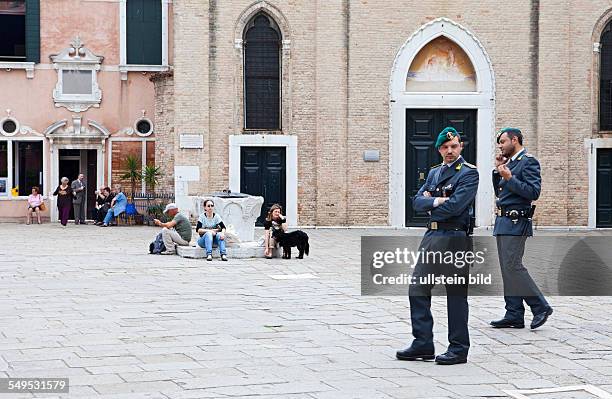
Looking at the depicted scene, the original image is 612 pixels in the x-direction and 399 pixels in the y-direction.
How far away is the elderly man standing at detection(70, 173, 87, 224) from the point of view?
104 feet

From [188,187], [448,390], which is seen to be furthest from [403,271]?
[188,187]

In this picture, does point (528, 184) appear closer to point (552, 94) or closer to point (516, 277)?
point (516, 277)

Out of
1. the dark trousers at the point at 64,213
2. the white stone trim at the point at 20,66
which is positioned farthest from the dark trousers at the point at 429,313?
the white stone trim at the point at 20,66

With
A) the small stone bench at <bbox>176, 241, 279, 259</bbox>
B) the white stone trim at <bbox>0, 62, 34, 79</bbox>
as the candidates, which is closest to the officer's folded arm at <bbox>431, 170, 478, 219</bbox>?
the small stone bench at <bbox>176, 241, 279, 259</bbox>

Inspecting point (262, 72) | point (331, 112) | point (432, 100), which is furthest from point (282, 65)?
point (432, 100)

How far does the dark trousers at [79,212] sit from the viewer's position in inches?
1261

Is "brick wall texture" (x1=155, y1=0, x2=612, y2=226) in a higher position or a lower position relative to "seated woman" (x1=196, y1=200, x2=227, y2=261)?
higher

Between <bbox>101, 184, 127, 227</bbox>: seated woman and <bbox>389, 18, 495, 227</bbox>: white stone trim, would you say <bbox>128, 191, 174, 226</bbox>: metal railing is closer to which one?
<bbox>101, 184, 127, 227</bbox>: seated woman

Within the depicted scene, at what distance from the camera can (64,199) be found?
104ft

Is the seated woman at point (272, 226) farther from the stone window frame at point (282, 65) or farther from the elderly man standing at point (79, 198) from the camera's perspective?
the elderly man standing at point (79, 198)

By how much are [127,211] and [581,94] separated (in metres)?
13.3

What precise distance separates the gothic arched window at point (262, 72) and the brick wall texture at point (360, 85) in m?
0.30

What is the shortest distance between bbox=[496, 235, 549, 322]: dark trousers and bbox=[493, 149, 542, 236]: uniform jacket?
0.10m

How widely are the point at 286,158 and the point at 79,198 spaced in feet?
22.2
